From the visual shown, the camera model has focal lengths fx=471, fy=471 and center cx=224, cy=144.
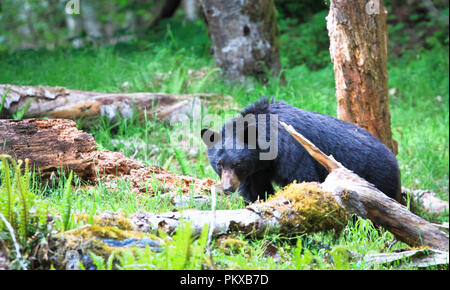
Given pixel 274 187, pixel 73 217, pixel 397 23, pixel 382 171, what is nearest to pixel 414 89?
pixel 397 23

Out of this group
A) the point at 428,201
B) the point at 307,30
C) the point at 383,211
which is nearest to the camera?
the point at 383,211

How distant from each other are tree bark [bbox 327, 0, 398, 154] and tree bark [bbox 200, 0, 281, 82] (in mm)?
2991

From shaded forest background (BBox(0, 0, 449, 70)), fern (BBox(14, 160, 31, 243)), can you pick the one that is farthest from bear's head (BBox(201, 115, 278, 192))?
shaded forest background (BBox(0, 0, 449, 70))

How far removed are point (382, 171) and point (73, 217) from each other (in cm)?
352

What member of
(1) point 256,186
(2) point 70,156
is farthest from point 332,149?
(2) point 70,156

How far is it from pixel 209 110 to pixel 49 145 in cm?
311

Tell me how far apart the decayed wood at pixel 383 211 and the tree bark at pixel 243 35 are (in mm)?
5325

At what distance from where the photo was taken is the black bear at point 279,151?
4.70 meters

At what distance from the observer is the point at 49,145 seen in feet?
14.7

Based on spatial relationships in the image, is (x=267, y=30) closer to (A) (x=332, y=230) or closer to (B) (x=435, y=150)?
(B) (x=435, y=150)

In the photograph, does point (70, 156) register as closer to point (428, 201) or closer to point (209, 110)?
point (209, 110)

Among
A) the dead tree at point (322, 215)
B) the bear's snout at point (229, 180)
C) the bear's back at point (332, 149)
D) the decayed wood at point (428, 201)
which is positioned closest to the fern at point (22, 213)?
the dead tree at point (322, 215)

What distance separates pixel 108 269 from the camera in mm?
2490

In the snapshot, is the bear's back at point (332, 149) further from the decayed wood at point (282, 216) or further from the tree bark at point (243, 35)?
the tree bark at point (243, 35)
